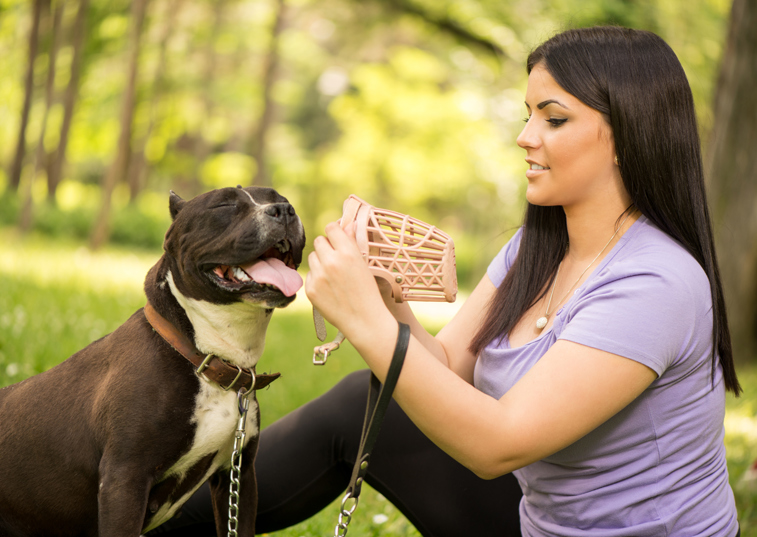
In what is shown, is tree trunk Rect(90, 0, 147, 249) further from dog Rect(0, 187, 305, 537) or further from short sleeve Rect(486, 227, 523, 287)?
short sleeve Rect(486, 227, 523, 287)

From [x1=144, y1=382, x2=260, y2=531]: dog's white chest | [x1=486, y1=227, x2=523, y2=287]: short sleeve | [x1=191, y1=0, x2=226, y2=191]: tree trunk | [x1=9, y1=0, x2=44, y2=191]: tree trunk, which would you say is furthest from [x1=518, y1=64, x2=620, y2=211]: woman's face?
[x1=191, y1=0, x2=226, y2=191]: tree trunk

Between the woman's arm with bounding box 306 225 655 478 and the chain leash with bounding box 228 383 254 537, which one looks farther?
the chain leash with bounding box 228 383 254 537

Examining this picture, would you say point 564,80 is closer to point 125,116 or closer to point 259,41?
point 125,116

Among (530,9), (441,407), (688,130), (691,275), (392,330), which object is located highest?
(530,9)

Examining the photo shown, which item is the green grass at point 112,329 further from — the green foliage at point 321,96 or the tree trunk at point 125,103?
the green foliage at point 321,96

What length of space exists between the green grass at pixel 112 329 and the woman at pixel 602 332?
58.3 inches

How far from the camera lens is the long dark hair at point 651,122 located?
77.5 inches

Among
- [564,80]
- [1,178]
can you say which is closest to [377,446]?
[564,80]

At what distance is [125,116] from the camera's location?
44.8ft

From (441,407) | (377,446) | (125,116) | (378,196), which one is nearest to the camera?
(441,407)

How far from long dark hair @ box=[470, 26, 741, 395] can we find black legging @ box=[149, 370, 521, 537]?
0.98m

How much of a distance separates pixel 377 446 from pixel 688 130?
5.12 ft

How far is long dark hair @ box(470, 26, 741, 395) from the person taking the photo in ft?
6.46

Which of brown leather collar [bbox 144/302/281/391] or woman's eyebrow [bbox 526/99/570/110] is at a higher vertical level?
woman's eyebrow [bbox 526/99/570/110]
